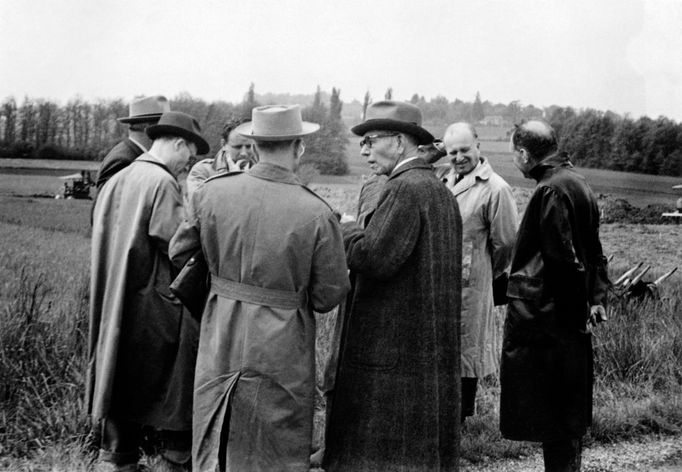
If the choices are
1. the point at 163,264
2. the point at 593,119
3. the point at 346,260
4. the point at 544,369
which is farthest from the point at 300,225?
the point at 593,119

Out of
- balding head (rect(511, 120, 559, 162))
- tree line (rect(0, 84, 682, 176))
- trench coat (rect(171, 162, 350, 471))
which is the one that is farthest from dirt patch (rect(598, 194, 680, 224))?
trench coat (rect(171, 162, 350, 471))

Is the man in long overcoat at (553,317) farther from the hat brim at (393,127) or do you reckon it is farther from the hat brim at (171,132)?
the hat brim at (171,132)

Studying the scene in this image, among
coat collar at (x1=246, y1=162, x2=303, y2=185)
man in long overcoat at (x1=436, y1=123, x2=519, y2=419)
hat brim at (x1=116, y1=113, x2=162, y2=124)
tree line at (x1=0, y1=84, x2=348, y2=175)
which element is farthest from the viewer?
tree line at (x1=0, y1=84, x2=348, y2=175)

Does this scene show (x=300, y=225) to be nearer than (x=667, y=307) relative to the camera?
Yes

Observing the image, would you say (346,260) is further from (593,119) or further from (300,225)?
(593,119)

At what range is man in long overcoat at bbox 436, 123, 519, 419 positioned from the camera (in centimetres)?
439

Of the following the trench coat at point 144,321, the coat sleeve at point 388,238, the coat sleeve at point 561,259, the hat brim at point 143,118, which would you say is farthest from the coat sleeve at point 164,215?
the coat sleeve at point 561,259

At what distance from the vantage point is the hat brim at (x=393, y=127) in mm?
3361

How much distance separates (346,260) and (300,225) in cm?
34

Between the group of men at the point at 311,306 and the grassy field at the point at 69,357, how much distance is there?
0.37m

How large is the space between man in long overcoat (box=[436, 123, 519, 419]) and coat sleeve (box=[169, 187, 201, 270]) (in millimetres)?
1996

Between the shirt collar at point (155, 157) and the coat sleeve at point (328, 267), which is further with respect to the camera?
the shirt collar at point (155, 157)

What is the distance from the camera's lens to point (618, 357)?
19.7 feet

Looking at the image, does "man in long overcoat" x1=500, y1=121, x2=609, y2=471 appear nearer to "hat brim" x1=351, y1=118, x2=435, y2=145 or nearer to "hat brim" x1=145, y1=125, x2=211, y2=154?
"hat brim" x1=351, y1=118, x2=435, y2=145
